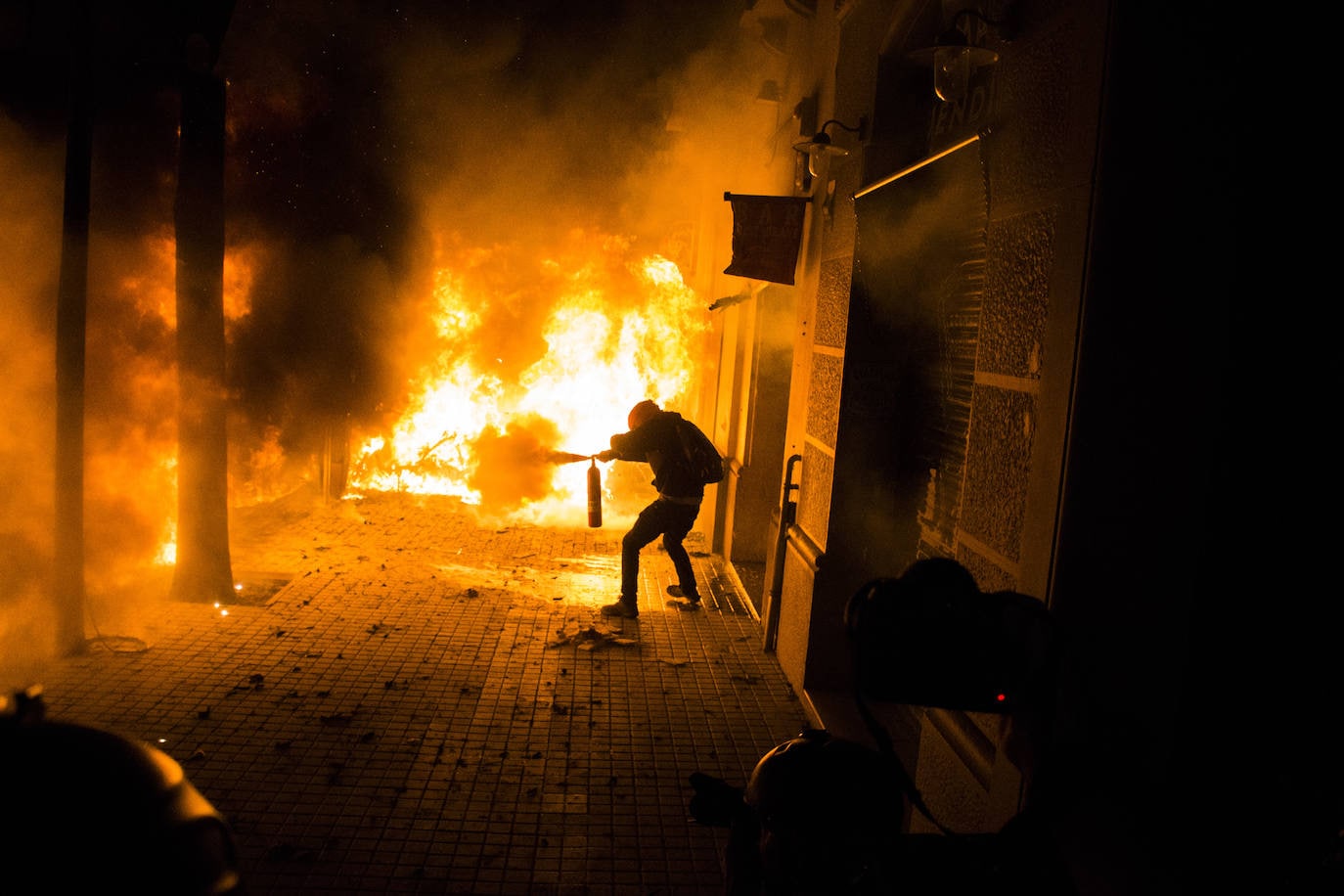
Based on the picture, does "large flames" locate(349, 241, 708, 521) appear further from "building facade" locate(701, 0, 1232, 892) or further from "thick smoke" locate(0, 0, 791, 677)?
"building facade" locate(701, 0, 1232, 892)

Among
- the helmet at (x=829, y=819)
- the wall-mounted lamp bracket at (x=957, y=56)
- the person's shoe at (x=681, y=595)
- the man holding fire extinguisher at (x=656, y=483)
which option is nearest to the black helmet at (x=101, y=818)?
the helmet at (x=829, y=819)

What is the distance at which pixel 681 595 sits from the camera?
912 cm

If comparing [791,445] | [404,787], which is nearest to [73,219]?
[404,787]

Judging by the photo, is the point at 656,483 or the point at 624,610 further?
the point at 656,483

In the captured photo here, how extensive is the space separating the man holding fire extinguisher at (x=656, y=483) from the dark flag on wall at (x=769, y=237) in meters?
1.62

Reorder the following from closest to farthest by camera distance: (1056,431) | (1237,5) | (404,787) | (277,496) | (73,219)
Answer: (1237,5) < (1056,431) < (404,787) < (73,219) < (277,496)

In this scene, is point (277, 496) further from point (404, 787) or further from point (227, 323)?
point (404, 787)

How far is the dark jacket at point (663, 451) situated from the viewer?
833 cm

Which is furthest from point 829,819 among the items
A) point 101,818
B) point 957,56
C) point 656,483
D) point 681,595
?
point 681,595

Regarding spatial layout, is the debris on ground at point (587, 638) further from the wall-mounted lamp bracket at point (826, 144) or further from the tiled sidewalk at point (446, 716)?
the wall-mounted lamp bracket at point (826, 144)

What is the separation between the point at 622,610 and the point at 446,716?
2645 mm

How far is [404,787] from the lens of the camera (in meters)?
5.02

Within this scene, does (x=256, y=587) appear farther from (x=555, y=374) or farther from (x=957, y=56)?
(x=957, y=56)

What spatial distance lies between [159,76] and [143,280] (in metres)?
2.09
